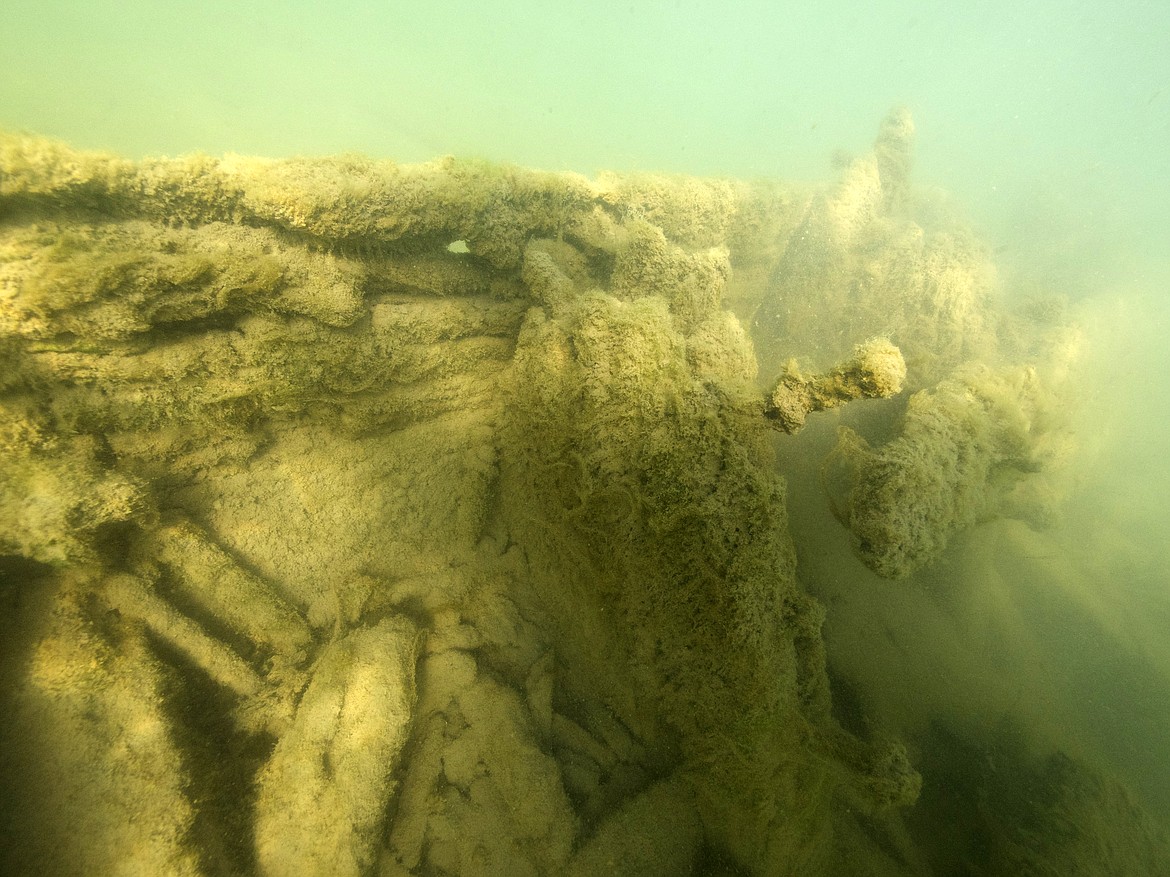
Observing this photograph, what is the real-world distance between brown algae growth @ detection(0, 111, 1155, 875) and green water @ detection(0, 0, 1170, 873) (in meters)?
0.89

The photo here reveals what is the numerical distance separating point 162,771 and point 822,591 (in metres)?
3.82

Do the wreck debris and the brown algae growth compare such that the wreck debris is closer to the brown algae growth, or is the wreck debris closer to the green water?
the brown algae growth

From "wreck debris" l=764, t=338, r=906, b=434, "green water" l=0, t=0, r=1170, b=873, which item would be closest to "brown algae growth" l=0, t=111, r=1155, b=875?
"wreck debris" l=764, t=338, r=906, b=434

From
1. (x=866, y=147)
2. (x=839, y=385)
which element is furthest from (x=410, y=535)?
(x=866, y=147)

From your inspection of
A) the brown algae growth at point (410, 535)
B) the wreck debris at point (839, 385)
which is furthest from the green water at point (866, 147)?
the wreck debris at point (839, 385)

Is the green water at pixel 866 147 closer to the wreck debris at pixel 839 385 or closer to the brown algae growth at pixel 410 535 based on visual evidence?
the brown algae growth at pixel 410 535

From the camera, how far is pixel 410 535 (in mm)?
2828

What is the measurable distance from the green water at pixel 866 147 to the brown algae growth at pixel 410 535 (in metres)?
0.89

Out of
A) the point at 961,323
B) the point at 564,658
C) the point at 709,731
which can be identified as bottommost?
the point at 564,658

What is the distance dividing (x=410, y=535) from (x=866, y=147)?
818 inches

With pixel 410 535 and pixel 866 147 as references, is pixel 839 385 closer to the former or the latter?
pixel 410 535

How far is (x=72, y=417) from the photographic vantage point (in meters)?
2.02

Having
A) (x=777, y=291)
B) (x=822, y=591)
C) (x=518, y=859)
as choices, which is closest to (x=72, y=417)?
(x=518, y=859)

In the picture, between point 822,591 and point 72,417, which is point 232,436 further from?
point 822,591
